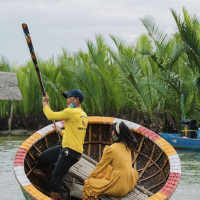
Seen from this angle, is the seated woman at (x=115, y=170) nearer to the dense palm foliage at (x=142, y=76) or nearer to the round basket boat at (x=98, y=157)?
the round basket boat at (x=98, y=157)

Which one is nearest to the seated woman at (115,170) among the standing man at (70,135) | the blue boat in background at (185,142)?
the standing man at (70,135)

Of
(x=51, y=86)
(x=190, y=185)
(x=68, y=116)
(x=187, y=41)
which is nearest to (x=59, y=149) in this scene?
(x=68, y=116)

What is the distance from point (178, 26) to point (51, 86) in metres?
5.34

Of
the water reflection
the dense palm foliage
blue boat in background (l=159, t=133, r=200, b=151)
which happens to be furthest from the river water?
the dense palm foliage

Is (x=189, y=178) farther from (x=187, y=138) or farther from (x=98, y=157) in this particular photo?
(x=187, y=138)

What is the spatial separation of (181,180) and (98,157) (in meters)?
2.63

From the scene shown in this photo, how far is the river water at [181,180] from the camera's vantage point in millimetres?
8187

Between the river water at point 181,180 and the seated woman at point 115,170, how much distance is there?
286cm

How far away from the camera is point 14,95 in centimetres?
1875

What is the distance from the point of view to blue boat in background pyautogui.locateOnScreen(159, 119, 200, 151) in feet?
45.0

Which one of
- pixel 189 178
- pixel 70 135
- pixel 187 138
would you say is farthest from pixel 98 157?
pixel 187 138

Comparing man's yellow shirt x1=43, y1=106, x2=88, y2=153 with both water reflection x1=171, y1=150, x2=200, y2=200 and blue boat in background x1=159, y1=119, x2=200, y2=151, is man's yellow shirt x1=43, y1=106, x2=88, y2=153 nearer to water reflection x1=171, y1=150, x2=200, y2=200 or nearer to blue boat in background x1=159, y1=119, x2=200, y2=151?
water reflection x1=171, y1=150, x2=200, y2=200

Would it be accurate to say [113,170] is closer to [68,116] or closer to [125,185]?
[125,185]

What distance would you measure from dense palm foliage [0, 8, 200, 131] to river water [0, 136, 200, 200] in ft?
7.61
